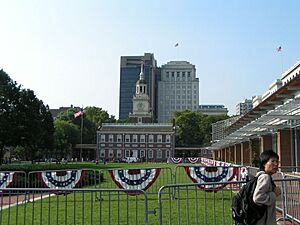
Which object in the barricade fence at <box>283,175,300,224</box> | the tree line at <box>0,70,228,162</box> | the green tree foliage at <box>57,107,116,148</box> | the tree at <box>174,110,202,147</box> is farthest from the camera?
the tree at <box>174,110,202,147</box>

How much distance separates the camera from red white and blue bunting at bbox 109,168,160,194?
15.3 meters

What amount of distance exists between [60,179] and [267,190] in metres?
12.0

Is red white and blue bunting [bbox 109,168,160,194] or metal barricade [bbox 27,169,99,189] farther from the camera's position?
metal barricade [bbox 27,169,99,189]

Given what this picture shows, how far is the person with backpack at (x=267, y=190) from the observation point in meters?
4.92

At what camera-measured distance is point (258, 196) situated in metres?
4.92

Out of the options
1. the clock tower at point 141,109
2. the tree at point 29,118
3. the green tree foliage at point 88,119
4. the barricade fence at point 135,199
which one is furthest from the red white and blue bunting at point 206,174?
the clock tower at point 141,109

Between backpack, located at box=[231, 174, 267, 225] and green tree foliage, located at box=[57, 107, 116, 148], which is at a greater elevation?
green tree foliage, located at box=[57, 107, 116, 148]

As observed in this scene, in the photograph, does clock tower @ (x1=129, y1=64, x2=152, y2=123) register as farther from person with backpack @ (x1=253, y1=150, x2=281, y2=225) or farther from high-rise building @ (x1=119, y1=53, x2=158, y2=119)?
person with backpack @ (x1=253, y1=150, x2=281, y2=225)

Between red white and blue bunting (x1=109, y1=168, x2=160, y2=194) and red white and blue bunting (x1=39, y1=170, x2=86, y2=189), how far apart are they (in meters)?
1.61

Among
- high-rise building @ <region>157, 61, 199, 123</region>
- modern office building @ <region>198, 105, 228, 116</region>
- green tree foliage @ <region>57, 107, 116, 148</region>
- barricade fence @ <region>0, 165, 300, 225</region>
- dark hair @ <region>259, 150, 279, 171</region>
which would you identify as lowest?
barricade fence @ <region>0, 165, 300, 225</region>

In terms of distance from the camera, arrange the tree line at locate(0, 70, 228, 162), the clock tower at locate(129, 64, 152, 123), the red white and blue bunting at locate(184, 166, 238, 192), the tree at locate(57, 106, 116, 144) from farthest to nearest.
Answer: the clock tower at locate(129, 64, 152, 123)
the tree at locate(57, 106, 116, 144)
the tree line at locate(0, 70, 228, 162)
the red white and blue bunting at locate(184, 166, 238, 192)

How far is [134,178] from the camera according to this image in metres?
15.4

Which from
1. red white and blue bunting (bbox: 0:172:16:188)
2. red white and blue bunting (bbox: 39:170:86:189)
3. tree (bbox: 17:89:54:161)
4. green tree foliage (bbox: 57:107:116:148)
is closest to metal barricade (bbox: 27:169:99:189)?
red white and blue bunting (bbox: 39:170:86:189)

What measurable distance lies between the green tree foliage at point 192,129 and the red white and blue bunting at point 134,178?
3792 inches
